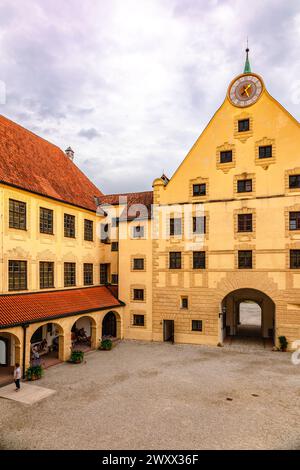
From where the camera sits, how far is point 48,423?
14.6m

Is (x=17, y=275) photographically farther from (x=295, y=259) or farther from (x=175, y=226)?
(x=295, y=259)

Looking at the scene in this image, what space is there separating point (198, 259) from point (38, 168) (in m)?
16.6

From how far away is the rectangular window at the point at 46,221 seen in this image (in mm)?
25922

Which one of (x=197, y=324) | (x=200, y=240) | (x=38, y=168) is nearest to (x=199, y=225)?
(x=200, y=240)

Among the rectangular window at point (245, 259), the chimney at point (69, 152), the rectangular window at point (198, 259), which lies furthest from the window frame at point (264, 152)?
the chimney at point (69, 152)

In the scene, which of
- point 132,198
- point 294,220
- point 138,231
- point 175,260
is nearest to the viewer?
point 294,220

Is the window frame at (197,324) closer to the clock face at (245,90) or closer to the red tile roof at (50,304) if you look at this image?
the red tile roof at (50,304)

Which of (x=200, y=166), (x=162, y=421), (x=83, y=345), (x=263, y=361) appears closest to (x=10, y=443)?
Result: (x=162, y=421)

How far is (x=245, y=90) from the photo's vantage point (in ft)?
96.5

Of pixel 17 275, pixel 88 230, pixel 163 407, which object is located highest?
pixel 88 230

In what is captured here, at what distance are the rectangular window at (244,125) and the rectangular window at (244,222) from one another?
25.5ft

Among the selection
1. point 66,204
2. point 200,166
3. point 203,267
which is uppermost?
point 200,166
